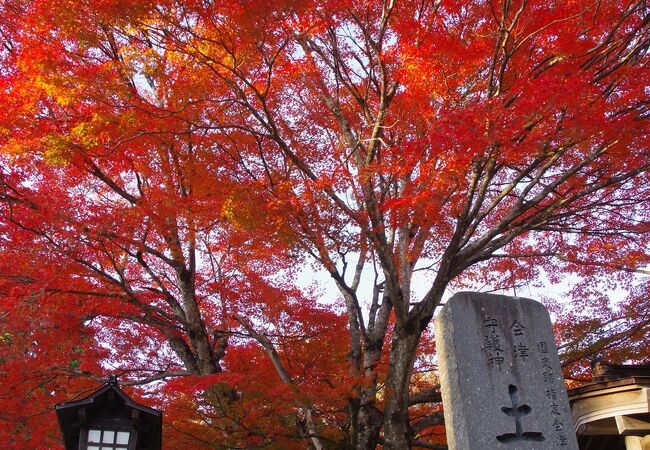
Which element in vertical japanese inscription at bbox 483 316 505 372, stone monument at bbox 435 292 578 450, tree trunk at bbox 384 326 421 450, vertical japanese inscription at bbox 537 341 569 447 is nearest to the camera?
stone monument at bbox 435 292 578 450

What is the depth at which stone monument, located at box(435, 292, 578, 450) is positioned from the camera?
6660mm

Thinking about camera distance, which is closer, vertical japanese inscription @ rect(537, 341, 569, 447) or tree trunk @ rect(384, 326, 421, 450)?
vertical japanese inscription @ rect(537, 341, 569, 447)

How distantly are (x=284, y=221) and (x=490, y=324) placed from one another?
530cm

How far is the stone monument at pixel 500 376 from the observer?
6660mm

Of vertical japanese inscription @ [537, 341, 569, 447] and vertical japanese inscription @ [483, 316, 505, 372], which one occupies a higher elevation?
vertical japanese inscription @ [483, 316, 505, 372]

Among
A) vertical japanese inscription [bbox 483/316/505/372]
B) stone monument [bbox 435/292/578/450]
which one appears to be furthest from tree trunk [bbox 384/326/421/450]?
vertical japanese inscription [bbox 483/316/505/372]

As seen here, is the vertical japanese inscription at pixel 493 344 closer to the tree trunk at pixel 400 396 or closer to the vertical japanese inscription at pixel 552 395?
the vertical japanese inscription at pixel 552 395

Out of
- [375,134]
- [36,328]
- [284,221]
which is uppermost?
[375,134]

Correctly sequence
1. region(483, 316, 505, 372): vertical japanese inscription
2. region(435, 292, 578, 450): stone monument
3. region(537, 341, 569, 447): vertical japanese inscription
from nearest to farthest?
region(435, 292, 578, 450): stone monument, region(537, 341, 569, 447): vertical japanese inscription, region(483, 316, 505, 372): vertical japanese inscription

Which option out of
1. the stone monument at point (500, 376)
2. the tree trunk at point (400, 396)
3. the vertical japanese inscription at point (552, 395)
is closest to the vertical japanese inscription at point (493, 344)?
the stone monument at point (500, 376)

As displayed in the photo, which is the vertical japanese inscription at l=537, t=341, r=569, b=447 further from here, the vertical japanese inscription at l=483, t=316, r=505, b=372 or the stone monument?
the vertical japanese inscription at l=483, t=316, r=505, b=372

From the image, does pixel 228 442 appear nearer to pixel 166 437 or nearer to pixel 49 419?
pixel 166 437

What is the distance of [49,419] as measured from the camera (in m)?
14.2

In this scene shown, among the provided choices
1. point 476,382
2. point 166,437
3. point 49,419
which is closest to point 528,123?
point 476,382
